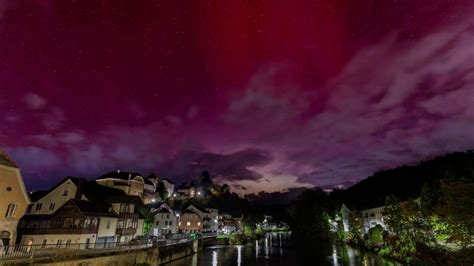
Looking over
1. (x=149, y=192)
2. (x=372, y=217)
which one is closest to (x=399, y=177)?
(x=372, y=217)

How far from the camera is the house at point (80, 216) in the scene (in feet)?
128

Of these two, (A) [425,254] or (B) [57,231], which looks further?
(B) [57,231]

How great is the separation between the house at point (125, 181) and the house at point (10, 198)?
170ft

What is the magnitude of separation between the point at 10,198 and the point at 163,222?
4987cm

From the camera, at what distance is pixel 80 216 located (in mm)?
39562

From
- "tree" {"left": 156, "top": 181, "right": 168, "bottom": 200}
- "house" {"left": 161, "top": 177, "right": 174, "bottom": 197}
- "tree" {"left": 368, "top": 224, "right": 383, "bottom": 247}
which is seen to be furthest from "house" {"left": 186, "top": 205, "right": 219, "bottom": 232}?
"tree" {"left": 368, "top": 224, "right": 383, "bottom": 247}

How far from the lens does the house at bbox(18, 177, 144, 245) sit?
128 ft

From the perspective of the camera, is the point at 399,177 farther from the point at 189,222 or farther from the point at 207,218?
the point at 189,222

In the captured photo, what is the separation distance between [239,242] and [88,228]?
57433mm

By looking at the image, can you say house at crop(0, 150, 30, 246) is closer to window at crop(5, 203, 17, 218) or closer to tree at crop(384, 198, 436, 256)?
window at crop(5, 203, 17, 218)

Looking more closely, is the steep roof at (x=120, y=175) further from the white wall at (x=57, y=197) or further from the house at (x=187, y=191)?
the house at (x=187, y=191)

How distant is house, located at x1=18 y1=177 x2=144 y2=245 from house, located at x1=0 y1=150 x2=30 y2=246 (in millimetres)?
6639

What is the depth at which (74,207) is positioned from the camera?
3994 centimetres

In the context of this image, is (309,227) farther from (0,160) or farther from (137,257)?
(0,160)
